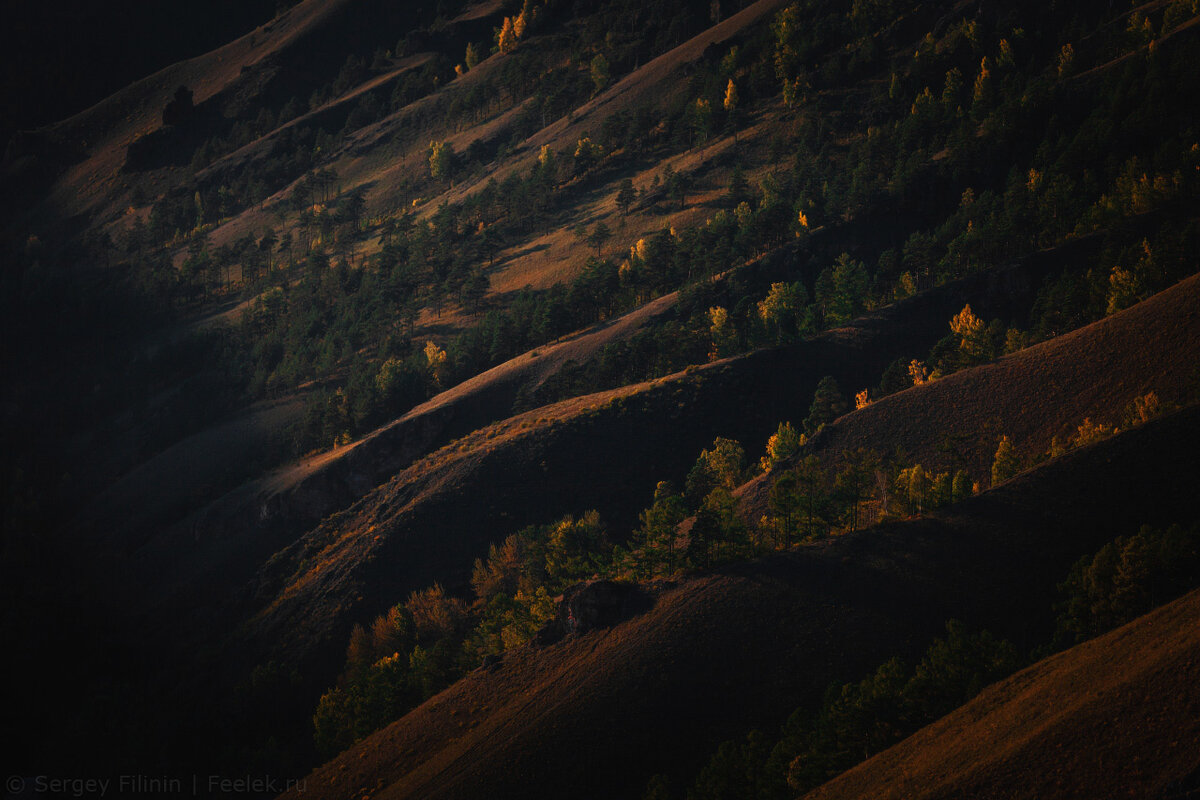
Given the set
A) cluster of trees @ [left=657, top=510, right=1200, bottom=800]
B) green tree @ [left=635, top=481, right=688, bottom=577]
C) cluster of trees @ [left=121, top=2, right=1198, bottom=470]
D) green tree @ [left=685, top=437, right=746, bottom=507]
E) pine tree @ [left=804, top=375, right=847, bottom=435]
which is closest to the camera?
cluster of trees @ [left=657, top=510, right=1200, bottom=800]

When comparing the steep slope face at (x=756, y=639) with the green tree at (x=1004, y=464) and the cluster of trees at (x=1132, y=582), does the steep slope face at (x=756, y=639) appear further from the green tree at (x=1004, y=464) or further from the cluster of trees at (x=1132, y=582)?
the green tree at (x=1004, y=464)

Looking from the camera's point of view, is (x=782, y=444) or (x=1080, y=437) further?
(x=782, y=444)

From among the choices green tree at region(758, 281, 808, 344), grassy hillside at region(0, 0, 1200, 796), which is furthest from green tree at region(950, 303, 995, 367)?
green tree at region(758, 281, 808, 344)

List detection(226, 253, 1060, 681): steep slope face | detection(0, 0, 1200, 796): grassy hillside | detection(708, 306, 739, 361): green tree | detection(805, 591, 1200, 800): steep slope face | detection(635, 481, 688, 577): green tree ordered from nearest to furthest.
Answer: detection(805, 591, 1200, 800): steep slope face → detection(0, 0, 1200, 796): grassy hillside → detection(635, 481, 688, 577): green tree → detection(226, 253, 1060, 681): steep slope face → detection(708, 306, 739, 361): green tree

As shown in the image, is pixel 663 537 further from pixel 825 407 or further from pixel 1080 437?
pixel 1080 437

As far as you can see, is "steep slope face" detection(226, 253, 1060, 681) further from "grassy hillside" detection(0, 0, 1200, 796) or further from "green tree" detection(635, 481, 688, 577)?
"green tree" detection(635, 481, 688, 577)

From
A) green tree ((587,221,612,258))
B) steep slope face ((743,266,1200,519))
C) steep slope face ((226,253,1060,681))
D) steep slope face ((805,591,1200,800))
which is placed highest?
green tree ((587,221,612,258))

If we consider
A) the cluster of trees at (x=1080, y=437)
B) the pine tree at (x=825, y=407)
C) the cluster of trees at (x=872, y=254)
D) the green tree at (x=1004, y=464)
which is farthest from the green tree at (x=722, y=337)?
the green tree at (x=1004, y=464)

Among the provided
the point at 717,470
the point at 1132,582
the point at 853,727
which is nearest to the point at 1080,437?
the point at 1132,582
